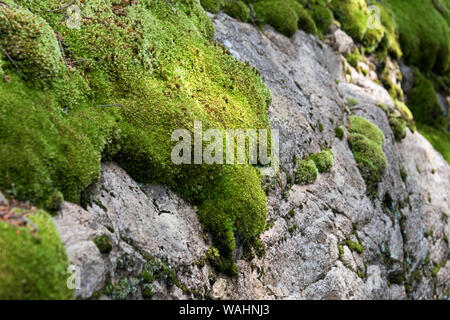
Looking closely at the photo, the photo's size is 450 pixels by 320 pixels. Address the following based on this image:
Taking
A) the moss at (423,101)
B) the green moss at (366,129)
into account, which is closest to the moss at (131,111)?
the green moss at (366,129)

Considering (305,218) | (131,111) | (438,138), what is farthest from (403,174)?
(131,111)

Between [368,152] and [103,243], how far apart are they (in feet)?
46.9

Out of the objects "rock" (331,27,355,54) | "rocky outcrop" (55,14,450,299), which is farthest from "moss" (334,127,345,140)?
"rock" (331,27,355,54)

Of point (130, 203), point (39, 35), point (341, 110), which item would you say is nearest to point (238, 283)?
point (130, 203)

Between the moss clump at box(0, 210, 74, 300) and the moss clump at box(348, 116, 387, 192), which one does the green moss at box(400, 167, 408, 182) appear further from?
the moss clump at box(0, 210, 74, 300)

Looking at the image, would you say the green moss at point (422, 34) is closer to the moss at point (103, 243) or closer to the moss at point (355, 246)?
the moss at point (355, 246)

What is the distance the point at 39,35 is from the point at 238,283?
7687 mm

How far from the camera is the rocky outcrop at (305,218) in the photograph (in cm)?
820

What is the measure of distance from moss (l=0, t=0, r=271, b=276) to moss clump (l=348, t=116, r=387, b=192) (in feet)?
23.5

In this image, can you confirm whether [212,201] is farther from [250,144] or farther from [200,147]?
[250,144]

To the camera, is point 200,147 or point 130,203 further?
point 200,147

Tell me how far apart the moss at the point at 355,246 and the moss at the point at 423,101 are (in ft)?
77.5

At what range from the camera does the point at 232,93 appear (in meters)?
12.5

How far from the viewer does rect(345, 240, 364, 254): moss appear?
14664mm
